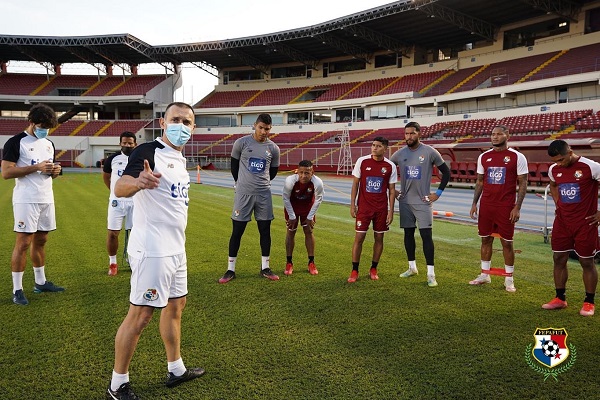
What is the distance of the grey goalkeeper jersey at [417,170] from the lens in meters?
5.91

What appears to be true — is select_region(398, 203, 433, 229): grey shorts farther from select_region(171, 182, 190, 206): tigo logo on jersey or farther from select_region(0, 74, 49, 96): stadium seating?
select_region(0, 74, 49, 96): stadium seating

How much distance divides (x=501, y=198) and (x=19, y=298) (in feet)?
19.7

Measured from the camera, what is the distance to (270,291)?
17.8 feet

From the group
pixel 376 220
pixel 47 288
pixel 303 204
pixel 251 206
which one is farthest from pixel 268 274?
pixel 47 288

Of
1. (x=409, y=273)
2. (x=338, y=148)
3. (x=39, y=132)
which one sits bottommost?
(x=409, y=273)

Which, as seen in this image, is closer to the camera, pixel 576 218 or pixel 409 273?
pixel 576 218

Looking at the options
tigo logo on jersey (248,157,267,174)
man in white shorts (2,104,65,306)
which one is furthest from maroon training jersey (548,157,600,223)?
man in white shorts (2,104,65,306)

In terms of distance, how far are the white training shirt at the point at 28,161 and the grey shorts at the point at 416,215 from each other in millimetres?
4504

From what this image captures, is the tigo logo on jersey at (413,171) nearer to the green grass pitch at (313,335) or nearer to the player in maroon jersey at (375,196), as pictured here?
the player in maroon jersey at (375,196)

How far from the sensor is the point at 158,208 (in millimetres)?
2908

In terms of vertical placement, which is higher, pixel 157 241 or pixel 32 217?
pixel 157 241

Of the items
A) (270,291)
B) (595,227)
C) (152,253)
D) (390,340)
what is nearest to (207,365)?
→ (152,253)

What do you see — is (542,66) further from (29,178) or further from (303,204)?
(29,178)

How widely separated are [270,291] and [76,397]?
2.78 m
